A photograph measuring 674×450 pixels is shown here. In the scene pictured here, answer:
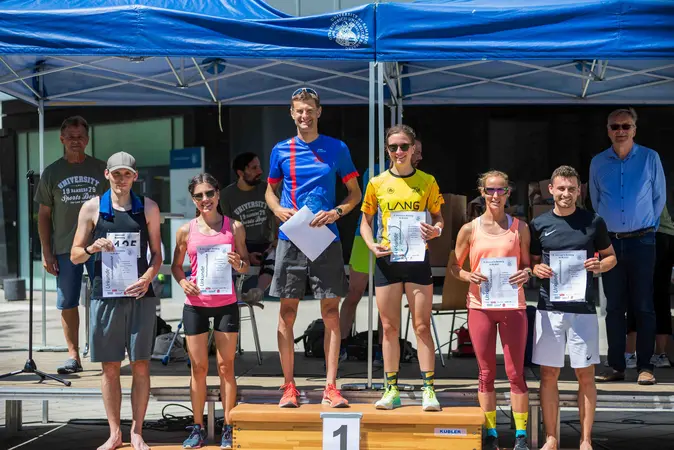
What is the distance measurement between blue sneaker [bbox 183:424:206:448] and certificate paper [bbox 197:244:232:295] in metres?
0.86

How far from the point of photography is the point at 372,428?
5527 millimetres

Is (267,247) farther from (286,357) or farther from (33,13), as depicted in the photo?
Result: (33,13)

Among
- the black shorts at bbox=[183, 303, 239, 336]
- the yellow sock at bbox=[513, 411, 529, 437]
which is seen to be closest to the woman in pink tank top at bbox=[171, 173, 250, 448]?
the black shorts at bbox=[183, 303, 239, 336]

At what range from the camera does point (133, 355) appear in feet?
18.4

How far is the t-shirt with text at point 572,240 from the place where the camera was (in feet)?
18.1

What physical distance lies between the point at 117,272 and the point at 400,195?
1.75m

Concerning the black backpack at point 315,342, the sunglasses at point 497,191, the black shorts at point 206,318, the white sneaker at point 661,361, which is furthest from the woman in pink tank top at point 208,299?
the white sneaker at point 661,361

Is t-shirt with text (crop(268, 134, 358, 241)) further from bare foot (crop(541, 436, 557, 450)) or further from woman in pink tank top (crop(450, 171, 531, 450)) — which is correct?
bare foot (crop(541, 436, 557, 450))

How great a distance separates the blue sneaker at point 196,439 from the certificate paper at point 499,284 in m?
1.91

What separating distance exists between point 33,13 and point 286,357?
8.50 feet

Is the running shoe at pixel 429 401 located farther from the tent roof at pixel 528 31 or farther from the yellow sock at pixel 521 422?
the tent roof at pixel 528 31

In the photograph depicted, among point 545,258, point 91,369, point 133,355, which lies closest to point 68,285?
point 91,369

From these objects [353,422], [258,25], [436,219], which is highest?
[258,25]

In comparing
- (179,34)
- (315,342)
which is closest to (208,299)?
(179,34)
